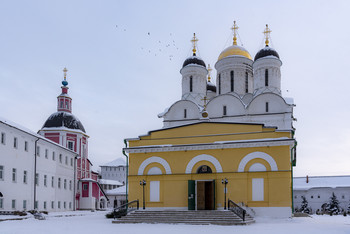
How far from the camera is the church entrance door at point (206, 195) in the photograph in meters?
19.5

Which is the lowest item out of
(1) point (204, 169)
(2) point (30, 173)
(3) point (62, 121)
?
(2) point (30, 173)

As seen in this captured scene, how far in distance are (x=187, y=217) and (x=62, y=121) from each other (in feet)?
86.3

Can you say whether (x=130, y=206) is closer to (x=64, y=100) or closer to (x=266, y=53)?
(x=266, y=53)

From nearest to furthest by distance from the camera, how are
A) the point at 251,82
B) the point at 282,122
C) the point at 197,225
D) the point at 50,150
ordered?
1. the point at 197,225
2. the point at 282,122
3. the point at 50,150
4. the point at 251,82

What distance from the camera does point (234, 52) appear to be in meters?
34.9

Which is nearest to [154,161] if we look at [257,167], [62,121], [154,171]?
[154,171]

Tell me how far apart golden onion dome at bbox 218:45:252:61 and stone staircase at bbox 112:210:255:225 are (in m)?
19.8

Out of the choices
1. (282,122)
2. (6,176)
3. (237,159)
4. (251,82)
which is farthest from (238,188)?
(251,82)

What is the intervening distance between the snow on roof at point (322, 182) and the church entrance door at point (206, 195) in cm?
4335

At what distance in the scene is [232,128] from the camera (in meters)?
20.0

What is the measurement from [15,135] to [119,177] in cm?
Result: 5746

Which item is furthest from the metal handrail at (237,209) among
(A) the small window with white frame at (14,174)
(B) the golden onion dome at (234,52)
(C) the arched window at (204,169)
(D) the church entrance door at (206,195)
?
(B) the golden onion dome at (234,52)

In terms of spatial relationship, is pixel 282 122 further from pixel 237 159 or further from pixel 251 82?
pixel 237 159

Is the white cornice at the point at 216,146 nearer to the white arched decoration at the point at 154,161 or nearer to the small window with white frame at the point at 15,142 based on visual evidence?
the white arched decoration at the point at 154,161
